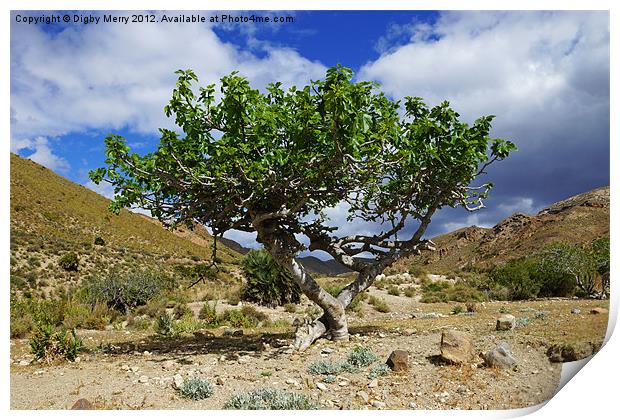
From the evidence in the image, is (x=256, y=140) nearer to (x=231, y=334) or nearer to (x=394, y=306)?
(x=231, y=334)

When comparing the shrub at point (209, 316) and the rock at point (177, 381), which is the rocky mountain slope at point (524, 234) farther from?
the rock at point (177, 381)

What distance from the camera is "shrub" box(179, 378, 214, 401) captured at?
16.5 feet

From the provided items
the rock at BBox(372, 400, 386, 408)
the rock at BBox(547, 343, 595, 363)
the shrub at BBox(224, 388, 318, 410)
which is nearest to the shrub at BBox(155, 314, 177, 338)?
the shrub at BBox(224, 388, 318, 410)

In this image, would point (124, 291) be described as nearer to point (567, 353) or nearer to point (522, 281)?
point (567, 353)

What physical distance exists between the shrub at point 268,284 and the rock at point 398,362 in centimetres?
939

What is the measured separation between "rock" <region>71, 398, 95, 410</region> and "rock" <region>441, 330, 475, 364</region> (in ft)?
12.4

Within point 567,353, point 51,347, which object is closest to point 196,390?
point 51,347

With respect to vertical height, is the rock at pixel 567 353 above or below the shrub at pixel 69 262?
below

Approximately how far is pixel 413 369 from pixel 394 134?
9.03 ft

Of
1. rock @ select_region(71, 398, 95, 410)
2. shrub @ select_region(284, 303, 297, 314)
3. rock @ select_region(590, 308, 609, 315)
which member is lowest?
rock @ select_region(71, 398, 95, 410)

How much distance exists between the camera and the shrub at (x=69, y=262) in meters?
24.5

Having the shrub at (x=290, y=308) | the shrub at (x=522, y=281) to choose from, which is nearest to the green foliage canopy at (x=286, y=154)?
the shrub at (x=290, y=308)

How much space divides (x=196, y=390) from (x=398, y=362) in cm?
225

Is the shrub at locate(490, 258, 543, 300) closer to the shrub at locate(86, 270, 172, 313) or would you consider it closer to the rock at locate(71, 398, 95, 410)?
the shrub at locate(86, 270, 172, 313)
